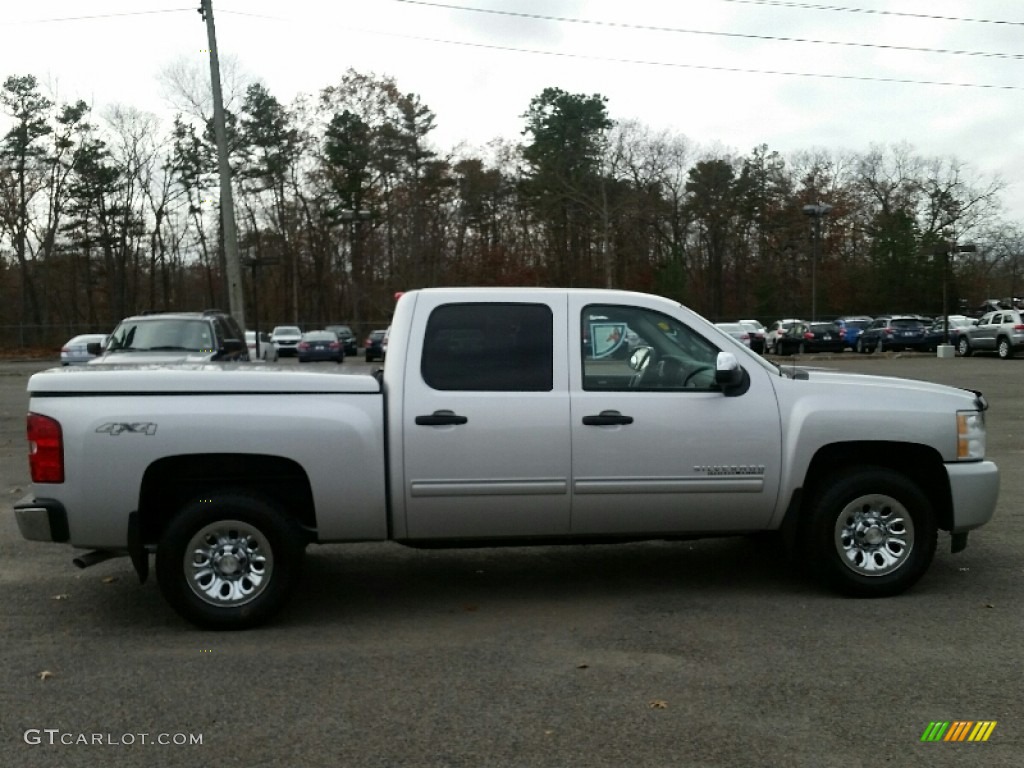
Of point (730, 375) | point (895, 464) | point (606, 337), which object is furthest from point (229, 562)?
point (895, 464)

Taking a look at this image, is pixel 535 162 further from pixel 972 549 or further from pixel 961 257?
pixel 972 549

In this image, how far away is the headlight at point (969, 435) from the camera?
6379 mm

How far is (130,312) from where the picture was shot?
2677 inches

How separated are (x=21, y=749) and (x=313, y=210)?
219 feet

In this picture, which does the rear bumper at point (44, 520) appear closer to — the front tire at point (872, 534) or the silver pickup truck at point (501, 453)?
the silver pickup truck at point (501, 453)

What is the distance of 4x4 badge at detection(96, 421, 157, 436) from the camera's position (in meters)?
5.70

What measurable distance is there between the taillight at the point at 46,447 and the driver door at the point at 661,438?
2.79m

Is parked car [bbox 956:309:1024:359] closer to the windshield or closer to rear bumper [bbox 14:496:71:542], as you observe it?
the windshield

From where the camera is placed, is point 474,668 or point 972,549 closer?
point 474,668

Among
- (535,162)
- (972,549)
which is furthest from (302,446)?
(535,162)

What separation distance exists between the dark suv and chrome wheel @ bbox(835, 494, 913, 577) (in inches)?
Answer: 405

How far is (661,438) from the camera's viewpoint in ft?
20.0

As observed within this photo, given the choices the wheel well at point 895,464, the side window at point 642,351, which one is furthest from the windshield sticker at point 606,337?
the wheel well at point 895,464

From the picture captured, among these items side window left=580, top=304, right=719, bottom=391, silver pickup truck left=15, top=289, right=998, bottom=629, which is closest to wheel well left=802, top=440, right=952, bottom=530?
silver pickup truck left=15, top=289, right=998, bottom=629
